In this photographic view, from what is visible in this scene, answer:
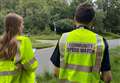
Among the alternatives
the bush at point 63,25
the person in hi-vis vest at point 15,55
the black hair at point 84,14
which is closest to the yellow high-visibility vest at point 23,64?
the person in hi-vis vest at point 15,55

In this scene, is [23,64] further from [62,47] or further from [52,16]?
[52,16]

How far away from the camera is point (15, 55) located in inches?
190

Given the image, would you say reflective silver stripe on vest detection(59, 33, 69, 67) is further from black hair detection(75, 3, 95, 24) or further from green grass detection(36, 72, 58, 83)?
green grass detection(36, 72, 58, 83)

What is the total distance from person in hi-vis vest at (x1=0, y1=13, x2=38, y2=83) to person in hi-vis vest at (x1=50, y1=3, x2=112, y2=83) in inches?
12.9

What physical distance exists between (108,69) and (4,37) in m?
1.19

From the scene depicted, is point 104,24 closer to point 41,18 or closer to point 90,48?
point 41,18

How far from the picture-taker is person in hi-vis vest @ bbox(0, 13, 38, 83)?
4.82 metres

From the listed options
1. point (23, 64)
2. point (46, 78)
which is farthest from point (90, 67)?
point (46, 78)

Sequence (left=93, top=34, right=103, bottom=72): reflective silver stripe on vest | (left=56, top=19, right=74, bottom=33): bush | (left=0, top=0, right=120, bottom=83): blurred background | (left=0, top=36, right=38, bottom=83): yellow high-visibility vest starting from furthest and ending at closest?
(left=56, top=19, right=74, bottom=33): bush
(left=0, top=0, right=120, bottom=83): blurred background
(left=0, top=36, right=38, bottom=83): yellow high-visibility vest
(left=93, top=34, right=103, bottom=72): reflective silver stripe on vest

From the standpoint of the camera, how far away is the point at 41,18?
55.4m

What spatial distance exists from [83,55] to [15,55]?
0.74m

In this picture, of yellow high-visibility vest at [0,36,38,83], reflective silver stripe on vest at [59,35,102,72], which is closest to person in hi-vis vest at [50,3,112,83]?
reflective silver stripe on vest at [59,35,102,72]

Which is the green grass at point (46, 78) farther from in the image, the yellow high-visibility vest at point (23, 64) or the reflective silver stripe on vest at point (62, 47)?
the reflective silver stripe on vest at point (62, 47)

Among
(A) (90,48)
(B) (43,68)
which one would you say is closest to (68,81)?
(A) (90,48)
